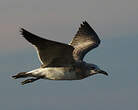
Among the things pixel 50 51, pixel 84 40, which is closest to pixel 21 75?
pixel 50 51

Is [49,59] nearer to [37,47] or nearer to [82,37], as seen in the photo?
[37,47]

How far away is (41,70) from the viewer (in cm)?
2233

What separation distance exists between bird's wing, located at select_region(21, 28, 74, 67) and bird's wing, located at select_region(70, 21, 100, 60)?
10.0ft

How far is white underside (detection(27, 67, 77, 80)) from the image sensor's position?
21.9 metres

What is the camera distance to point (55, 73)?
22.0m

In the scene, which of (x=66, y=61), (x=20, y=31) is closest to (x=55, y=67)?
(x=66, y=61)

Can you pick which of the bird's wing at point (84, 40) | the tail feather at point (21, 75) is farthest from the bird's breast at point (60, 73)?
the bird's wing at point (84, 40)

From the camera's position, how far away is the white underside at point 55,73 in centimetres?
2195

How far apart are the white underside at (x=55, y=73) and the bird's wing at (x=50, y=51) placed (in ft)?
0.76

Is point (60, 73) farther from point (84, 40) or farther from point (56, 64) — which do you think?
point (84, 40)

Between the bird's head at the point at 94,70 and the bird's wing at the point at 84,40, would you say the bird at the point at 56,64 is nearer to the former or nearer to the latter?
the bird's head at the point at 94,70

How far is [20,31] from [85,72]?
4.83m

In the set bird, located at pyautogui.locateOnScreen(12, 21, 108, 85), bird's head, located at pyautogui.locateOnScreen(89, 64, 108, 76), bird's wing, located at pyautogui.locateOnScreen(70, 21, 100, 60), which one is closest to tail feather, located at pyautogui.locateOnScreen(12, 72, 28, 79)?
bird, located at pyautogui.locateOnScreen(12, 21, 108, 85)

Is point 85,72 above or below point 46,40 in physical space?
below
